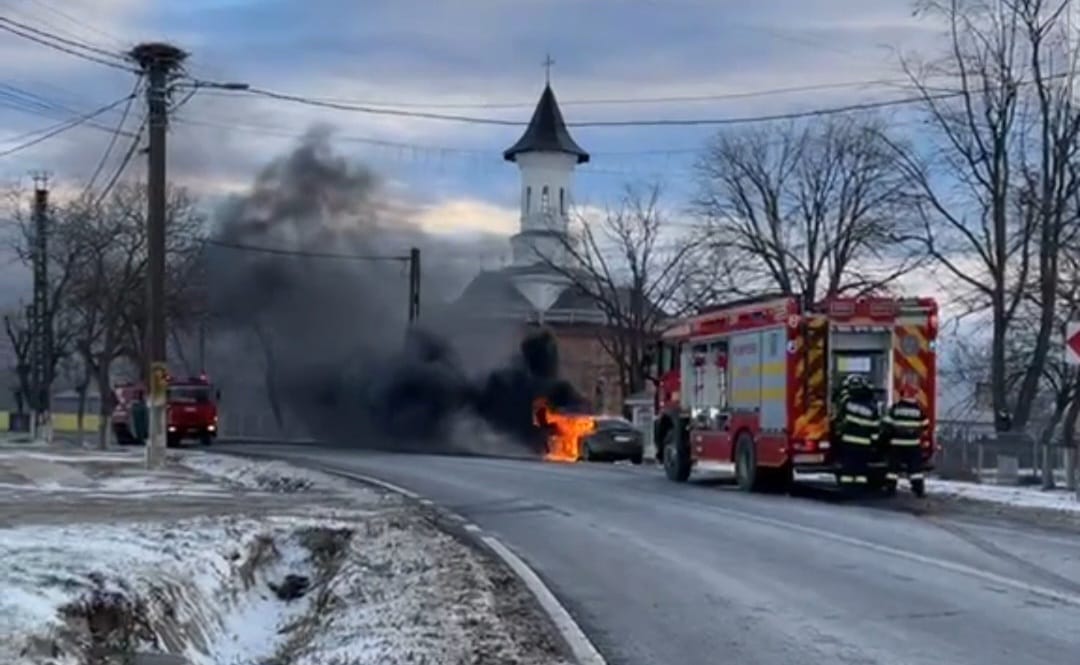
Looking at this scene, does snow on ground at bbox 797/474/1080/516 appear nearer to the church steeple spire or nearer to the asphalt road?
the asphalt road

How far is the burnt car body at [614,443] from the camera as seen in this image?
4428 cm

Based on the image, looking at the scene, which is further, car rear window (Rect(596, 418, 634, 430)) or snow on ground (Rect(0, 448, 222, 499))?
car rear window (Rect(596, 418, 634, 430))

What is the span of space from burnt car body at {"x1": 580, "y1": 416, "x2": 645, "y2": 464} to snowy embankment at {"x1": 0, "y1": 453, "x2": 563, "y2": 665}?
74.8 feet

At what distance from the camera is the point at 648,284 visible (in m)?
70.8

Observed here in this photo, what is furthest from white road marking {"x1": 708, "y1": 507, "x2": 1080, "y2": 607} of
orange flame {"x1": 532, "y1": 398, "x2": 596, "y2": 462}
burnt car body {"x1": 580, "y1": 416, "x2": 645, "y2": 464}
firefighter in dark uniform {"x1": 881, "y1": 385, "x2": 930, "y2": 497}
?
orange flame {"x1": 532, "y1": 398, "x2": 596, "y2": 462}

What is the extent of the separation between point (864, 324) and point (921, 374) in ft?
3.85

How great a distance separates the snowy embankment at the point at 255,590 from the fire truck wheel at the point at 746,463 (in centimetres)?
657

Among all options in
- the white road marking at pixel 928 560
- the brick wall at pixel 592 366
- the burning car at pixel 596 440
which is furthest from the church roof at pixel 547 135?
the white road marking at pixel 928 560

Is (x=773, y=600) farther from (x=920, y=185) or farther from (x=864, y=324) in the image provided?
(x=920, y=185)

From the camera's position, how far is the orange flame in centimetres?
4619

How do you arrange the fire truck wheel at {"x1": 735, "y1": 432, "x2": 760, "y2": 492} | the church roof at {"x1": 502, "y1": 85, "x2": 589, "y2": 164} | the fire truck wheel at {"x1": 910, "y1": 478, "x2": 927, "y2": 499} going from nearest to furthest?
the fire truck wheel at {"x1": 910, "y1": 478, "x2": 927, "y2": 499} < the fire truck wheel at {"x1": 735, "y1": 432, "x2": 760, "y2": 492} < the church roof at {"x1": 502, "y1": 85, "x2": 589, "y2": 164}

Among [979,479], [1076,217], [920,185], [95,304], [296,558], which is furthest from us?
[95,304]

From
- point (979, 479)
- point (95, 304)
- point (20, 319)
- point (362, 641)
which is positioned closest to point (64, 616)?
point (362, 641)

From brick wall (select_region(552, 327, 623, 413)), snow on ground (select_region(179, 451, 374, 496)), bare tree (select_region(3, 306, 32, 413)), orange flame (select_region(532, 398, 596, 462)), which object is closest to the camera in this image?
snow on ground (select_region(179, 451, 374, 496))
